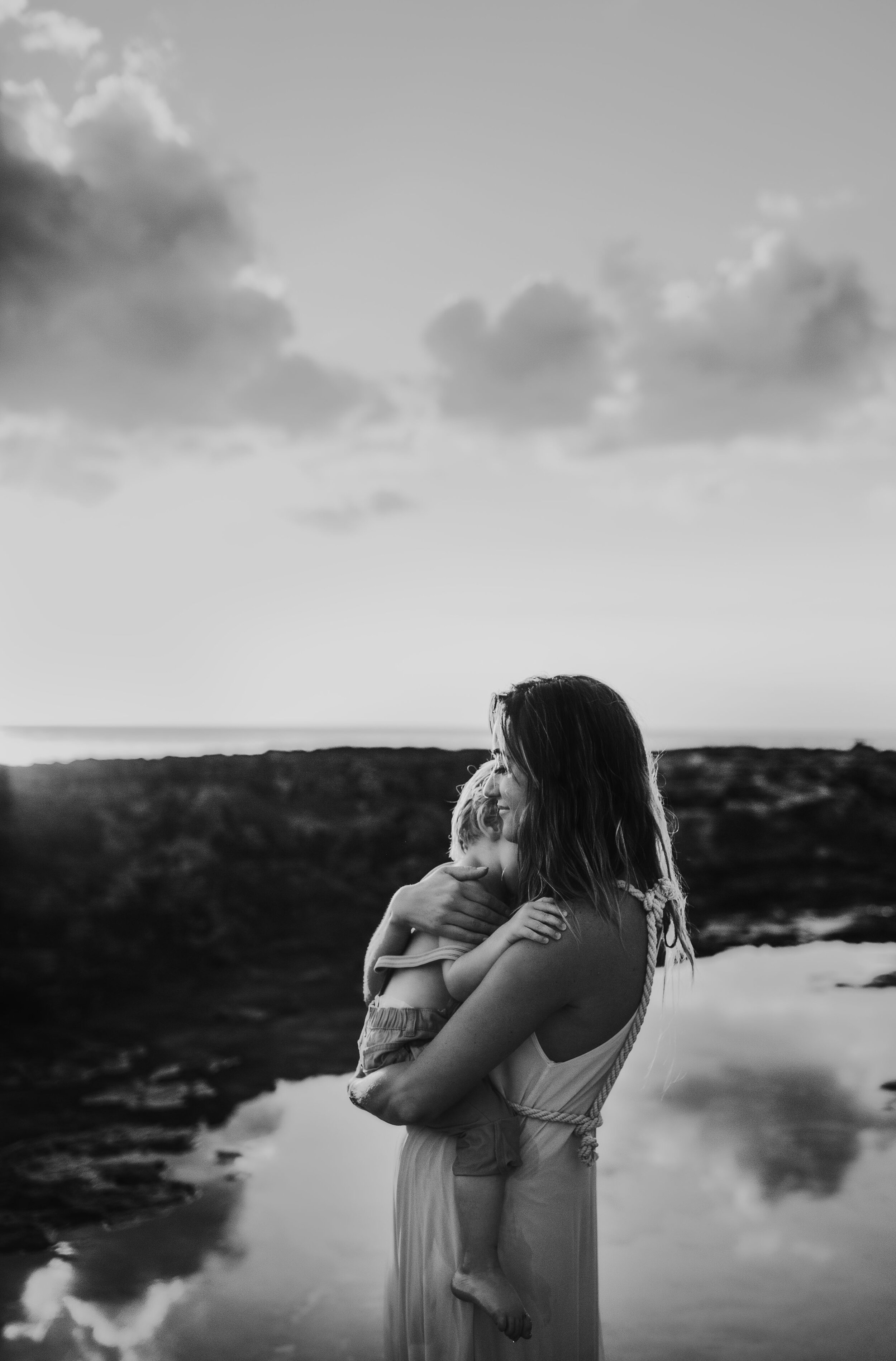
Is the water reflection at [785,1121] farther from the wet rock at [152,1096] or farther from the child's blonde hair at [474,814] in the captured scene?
the child's blonde hair at [474,814]

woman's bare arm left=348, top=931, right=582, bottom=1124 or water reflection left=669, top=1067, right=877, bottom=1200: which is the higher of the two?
woman's bare arm left=348, top=931, right=582, bottom=1124

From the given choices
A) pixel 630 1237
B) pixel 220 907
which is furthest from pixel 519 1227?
pixel 220 907

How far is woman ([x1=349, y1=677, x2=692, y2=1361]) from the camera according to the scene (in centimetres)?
133

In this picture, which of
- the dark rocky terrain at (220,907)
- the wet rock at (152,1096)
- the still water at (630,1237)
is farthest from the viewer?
the wet rock at (152,1096)

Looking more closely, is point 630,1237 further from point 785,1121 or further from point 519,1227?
point 519,1227

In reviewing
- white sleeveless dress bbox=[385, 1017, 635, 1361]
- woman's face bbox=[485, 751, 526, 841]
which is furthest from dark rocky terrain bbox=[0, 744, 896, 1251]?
woman's face bbox=[485, 751, 526, 841]

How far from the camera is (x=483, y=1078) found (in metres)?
1.36

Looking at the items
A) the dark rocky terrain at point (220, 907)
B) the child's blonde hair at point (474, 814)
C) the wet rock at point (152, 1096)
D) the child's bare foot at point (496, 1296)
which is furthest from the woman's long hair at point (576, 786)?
the wet rock at point (152, 1096)

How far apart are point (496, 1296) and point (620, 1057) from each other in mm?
352

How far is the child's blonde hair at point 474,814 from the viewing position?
1547mm

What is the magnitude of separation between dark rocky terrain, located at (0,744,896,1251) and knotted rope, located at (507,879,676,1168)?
2.36m

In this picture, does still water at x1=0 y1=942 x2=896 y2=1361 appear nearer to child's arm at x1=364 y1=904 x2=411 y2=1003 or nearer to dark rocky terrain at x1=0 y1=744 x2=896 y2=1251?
dark rocky terrain at x1=0 y1=744 x2=896 y2=1251

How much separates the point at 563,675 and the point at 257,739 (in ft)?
145

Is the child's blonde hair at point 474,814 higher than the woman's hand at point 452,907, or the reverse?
the child's blonde hair at point 474,814
